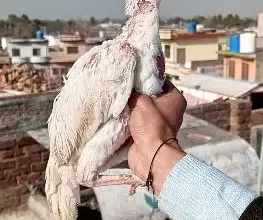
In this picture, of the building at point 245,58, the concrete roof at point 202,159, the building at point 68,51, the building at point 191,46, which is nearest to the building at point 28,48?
the building at point 68,51

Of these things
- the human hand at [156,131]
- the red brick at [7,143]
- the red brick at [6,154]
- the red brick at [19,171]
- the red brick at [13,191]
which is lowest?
the red brick at [13,191]

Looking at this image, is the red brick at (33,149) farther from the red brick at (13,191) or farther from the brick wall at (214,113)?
the brick wall at (214,113)

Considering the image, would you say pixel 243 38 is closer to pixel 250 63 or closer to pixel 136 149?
pixel 250 63

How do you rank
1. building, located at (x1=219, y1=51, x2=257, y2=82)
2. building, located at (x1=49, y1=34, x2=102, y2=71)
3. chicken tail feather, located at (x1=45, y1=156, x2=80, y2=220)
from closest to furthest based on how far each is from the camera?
chicken tail feather, located at (x1=45, y1=156, x2=80, y2=220)
building, located at (x1=219, y1=51, x2=257, y2=82)
building, located at (x1=49, y1=34, x2=102, y2=71)

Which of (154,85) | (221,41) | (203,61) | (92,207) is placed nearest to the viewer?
(154,85)

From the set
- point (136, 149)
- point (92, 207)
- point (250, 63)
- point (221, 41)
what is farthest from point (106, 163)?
point (221, 41)

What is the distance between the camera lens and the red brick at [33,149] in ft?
16.6

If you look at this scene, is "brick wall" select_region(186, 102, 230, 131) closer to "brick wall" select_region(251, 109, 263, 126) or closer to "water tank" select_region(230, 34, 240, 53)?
"brick wall" select_region(251, 109, 263, 126)

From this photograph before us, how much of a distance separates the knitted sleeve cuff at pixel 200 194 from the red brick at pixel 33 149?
3.76 meters

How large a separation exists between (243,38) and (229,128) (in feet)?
45.5

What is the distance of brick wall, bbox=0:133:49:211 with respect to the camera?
5000mm

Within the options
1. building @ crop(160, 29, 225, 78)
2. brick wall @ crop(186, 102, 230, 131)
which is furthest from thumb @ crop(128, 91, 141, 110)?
building @ crop(160, 29, 225, 78)

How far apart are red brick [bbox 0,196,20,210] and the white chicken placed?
2728 mm

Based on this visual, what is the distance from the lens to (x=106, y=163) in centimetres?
237
